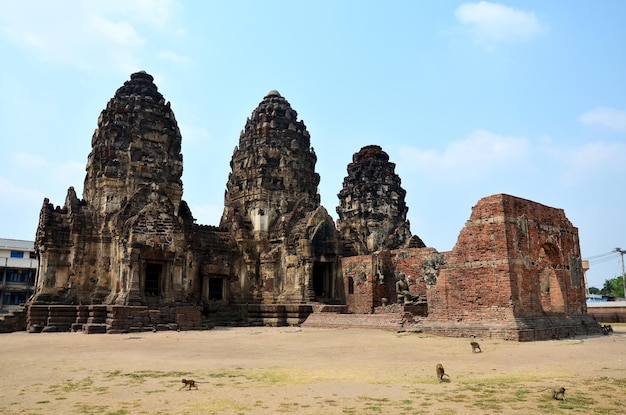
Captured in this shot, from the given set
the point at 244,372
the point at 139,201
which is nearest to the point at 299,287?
the point at 139,201

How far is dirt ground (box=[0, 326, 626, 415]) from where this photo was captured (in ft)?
20.5

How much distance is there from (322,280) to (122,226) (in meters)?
11.1

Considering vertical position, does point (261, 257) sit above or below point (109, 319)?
above

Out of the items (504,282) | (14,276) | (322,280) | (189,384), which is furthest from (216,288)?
(14,276)

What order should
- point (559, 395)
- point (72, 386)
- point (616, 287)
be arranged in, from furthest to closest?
1. point (616, 287)
2. point (72, 386)
3. point (559, 395)

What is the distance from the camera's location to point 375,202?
4081 cm

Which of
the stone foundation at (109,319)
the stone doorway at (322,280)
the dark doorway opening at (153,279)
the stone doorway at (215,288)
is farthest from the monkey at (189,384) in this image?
the stone doorway at (322,280)

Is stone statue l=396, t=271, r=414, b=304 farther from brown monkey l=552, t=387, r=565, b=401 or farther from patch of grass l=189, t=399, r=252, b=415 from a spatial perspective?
patch of grass l=189, t=399, r=252, b=415

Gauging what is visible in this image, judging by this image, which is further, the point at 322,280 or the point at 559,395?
the point at 322,280

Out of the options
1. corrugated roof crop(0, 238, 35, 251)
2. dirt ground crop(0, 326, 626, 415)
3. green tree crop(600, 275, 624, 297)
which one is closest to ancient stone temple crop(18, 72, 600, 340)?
dirt ground crop(0, 326, 626, 415)

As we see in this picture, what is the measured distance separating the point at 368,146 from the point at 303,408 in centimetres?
3759

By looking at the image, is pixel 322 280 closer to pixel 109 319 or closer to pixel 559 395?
pixel 109 319

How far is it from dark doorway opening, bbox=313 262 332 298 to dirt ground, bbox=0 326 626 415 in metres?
14.2

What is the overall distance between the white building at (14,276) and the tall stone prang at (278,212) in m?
27.0
